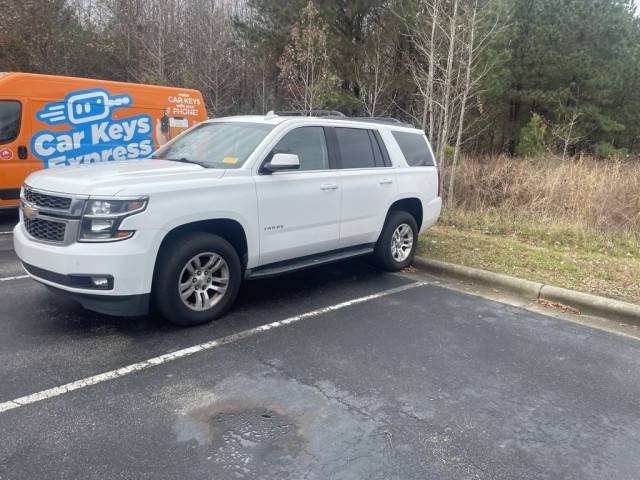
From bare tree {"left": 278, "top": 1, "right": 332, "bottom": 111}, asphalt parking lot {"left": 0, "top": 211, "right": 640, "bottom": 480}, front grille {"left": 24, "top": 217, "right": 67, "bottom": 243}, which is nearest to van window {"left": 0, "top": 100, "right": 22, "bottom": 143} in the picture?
asphalt parking lot {"left": 0, "top": 211, "right": 640, "bottom": 480}

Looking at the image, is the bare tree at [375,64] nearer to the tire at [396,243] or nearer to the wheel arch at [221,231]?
the tire at [396,243]

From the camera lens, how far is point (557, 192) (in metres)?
10.9

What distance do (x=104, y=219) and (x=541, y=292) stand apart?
4.76 meters

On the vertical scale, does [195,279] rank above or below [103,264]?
below

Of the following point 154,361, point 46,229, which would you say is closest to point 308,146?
point 46,229

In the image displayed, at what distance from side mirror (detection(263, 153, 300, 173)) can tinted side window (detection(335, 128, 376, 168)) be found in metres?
1.10

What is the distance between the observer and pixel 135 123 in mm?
10367

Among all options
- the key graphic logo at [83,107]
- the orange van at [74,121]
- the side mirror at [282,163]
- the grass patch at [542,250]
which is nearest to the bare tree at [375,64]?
the orange van at [74,121]

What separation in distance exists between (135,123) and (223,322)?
23.1 ft

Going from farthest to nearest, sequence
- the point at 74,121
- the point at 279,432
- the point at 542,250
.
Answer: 1. the point at 74,121
2. the point at 542,250
3. the point at 279,432

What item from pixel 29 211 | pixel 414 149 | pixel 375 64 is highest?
pixel 375 64

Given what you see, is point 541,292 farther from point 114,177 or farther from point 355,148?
point 114,177

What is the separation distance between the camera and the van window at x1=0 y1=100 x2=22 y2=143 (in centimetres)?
862

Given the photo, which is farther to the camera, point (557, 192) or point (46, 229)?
point (557, 192)
